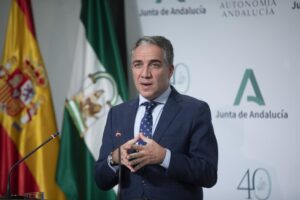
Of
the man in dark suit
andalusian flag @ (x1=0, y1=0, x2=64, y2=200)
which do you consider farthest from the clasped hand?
andalusian flag @ (x1=0, y1=0, x2=64, y2=200)

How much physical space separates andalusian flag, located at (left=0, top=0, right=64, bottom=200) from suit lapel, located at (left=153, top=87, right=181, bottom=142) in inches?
68.3

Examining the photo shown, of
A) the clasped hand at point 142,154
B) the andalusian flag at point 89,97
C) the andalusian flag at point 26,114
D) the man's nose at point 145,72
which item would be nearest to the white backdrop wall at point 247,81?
the andalusian flag at point 89,97

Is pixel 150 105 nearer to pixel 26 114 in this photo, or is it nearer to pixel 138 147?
pixel 138 147

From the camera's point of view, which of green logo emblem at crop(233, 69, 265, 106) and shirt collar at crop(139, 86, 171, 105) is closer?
shirt collar at crop(139, 86, 171, 105)

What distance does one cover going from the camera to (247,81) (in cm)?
391

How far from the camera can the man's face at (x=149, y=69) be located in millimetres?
2471

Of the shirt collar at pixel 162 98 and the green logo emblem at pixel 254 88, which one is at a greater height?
the green logo emblem at pixel 254 88

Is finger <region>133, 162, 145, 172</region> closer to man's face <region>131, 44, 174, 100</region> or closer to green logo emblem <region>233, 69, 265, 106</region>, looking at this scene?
man's face <region>131, 44, 174, 100</region>

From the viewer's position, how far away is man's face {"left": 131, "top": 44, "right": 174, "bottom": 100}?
247 cm

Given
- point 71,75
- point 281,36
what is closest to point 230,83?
point 281,36

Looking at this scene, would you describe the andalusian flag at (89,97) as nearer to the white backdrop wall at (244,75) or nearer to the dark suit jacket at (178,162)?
the white backdrop wall at (244,75)

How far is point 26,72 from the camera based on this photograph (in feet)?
13.3

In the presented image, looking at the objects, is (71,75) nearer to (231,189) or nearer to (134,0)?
(134,0)

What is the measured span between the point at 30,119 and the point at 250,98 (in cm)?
171
